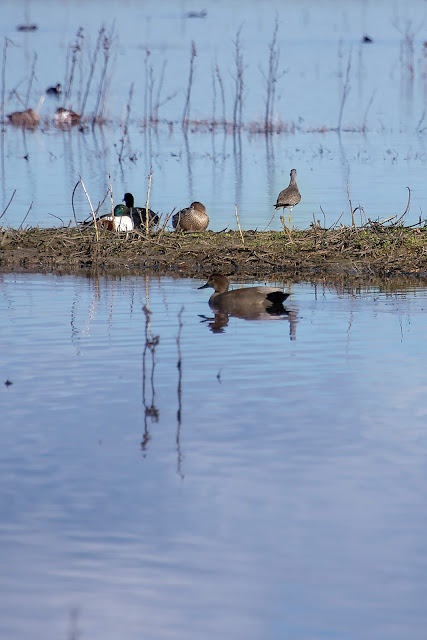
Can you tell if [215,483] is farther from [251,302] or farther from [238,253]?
[238,253]

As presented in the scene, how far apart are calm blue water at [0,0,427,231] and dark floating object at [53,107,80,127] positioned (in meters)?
0.59

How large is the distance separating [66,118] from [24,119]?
1334 mm

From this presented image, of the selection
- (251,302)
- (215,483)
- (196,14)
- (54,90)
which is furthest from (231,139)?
(196,14)

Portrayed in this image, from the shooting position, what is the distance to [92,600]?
5102 millimetres

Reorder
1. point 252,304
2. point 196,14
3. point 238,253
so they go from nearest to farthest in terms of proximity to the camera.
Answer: point 252,304 → point 238,253 → point 196,14

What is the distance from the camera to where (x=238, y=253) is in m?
14.2

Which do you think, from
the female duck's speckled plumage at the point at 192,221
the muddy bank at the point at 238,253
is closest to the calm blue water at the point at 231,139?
the female duck's speckled plumage at the point at 192,221

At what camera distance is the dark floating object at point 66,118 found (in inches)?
1371

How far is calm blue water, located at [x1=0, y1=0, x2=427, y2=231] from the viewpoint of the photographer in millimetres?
20172

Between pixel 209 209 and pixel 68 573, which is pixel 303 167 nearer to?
pixel 209 209

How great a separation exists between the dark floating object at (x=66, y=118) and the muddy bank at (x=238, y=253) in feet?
66.9

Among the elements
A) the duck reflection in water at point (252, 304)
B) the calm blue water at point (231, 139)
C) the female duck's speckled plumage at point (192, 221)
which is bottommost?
the duck reflection in water at point (252, 304)

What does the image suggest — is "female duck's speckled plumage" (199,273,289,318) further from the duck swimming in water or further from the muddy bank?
the duck swimming in water

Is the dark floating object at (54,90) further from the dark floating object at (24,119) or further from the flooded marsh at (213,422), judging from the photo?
the flooded marsh at (213,422)
